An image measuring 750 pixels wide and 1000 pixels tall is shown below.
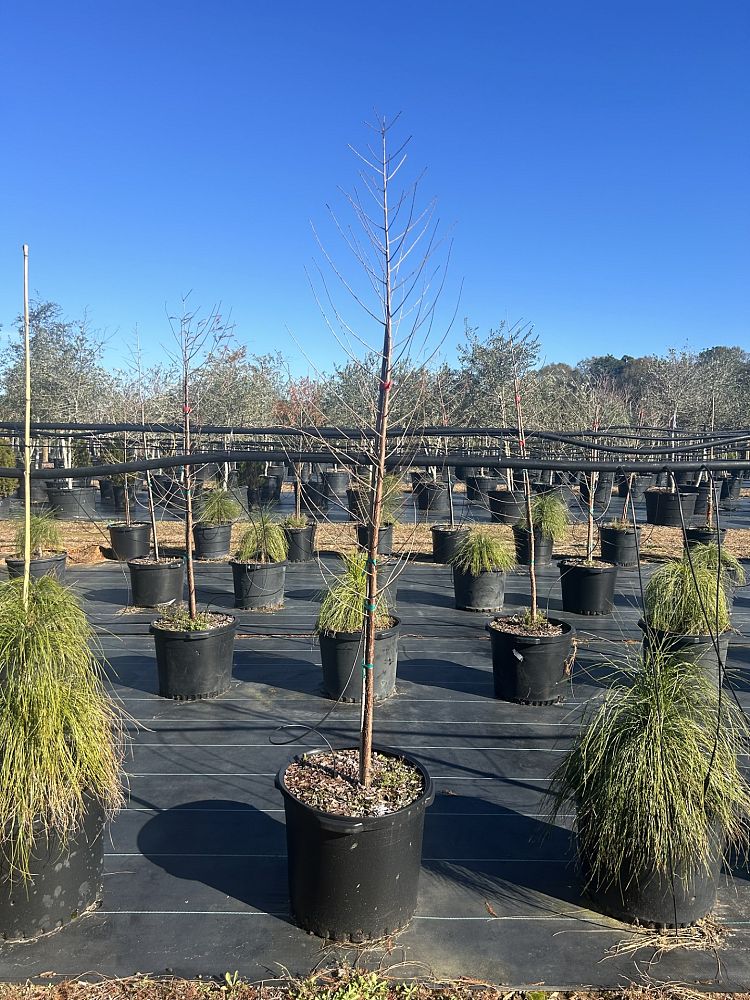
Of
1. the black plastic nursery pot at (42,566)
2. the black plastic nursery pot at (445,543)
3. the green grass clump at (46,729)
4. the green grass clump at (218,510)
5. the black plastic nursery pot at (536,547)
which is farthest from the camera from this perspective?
the green grass clump at (218,510)

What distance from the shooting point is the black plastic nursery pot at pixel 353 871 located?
2.47m

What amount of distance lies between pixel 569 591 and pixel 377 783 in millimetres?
4926

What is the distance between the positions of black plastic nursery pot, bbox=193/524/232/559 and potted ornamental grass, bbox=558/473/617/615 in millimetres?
4788

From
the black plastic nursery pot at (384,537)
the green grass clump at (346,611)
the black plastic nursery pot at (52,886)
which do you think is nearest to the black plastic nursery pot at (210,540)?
the black plastic nursery pot at (384,537)

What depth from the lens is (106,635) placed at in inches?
256

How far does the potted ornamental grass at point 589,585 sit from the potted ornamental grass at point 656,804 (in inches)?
173

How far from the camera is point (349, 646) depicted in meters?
4.95

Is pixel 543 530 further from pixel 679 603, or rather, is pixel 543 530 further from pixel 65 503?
pixel 65 503

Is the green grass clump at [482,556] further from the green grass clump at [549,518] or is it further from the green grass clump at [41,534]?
the green grass clump at [41,534]

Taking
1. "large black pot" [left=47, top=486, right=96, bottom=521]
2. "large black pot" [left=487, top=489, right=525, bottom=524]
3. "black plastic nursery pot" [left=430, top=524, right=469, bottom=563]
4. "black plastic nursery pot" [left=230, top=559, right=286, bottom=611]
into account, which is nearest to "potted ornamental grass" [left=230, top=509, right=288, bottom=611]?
"black plastic nursery pot" [left=230, top=559, right=286, bottom=611]

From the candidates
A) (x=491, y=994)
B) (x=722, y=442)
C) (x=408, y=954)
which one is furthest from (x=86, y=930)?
(x=722, y=442)

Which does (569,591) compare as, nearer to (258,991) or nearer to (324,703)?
(324,703)

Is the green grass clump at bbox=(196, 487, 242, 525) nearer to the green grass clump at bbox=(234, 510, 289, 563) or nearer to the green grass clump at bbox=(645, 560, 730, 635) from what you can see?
the green grass clump at bbox=(234, 510, 289, 563)

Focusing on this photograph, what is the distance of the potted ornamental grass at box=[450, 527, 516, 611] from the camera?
7.26 m
